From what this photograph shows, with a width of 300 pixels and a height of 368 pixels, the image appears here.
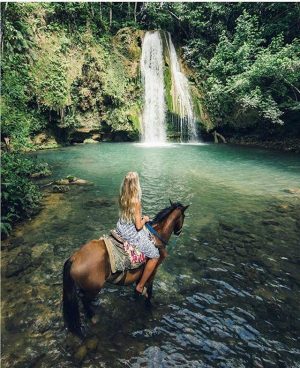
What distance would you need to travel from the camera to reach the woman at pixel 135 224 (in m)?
4.33

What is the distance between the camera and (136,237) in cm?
455

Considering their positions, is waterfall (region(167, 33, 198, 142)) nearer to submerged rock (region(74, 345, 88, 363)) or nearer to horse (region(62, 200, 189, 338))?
horse (region(62, 200, 189, 338))

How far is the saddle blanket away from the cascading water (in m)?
25.1

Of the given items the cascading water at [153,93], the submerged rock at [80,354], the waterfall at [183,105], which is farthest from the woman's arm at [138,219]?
the waterfall at [183,105]

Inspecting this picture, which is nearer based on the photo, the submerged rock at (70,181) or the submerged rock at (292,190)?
the submerged rock at (292,190)

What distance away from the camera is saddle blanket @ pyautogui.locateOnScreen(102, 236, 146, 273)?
4.23 metres

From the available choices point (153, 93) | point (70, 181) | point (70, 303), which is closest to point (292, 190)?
point (70, 181)

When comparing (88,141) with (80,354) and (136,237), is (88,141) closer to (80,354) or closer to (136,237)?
(136,237)

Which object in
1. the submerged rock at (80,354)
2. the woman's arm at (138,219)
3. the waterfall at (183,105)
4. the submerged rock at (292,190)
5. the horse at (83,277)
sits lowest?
the submerged rock at (80,354)

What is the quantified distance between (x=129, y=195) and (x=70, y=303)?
1679 millimetres

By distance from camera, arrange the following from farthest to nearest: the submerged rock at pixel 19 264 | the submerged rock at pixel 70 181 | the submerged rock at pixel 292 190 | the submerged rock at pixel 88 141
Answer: the submerged rock at pixel 88 141 → the submerged rock at pixel 70 181 → the submerged rock at pixel 292 190 → the submerged rock at pixel 19 264

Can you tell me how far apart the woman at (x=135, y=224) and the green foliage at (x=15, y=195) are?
3972mm

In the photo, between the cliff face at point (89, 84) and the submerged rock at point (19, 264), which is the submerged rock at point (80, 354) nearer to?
the submerged rock at point (19, 264)

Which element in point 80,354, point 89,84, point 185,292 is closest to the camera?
point 80,354
